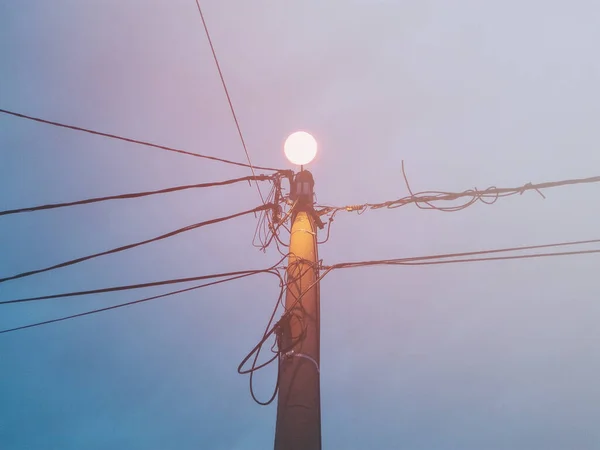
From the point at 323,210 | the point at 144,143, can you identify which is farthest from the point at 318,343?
the point at 144,143

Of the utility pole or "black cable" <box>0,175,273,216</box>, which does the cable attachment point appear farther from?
"black cable" <box>0,175,273,216</box>

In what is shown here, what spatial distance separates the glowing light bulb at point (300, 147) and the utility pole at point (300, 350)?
2.43 ft

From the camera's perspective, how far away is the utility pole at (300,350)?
3762mm

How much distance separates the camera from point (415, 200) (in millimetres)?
5969

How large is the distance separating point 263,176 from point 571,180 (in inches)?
151

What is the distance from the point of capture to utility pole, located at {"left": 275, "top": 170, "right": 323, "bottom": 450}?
3.76 m

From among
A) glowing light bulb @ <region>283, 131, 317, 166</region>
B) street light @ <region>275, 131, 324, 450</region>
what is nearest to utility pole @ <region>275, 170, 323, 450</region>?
street light @ <region>275, 131, 324, 450</region>

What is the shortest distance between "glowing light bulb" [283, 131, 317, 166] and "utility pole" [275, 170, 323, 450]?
74 centimetres

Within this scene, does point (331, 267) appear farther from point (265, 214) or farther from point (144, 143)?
point (144, 143)

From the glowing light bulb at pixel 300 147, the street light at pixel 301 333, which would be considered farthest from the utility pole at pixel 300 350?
the glowing light bulb at pixel 300 147

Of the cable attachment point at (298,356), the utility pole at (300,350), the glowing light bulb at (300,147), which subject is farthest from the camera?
the glowing light bulb at (300,147)

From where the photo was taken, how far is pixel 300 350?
13.8 ft

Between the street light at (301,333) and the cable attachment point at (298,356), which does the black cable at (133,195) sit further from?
the cable attachment point at (298,356)

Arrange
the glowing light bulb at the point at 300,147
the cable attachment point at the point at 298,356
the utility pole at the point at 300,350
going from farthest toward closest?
the glowing light bulb at the point at 300,147 → the cable attachment point at the point at 298,356 → the utility pole at the point at 300,350
